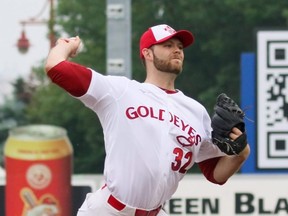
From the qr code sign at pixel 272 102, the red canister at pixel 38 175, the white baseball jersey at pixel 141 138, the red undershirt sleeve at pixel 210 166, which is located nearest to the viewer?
the white baseball jersey at pixel 141 138

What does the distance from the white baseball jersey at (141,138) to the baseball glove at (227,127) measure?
3.5 inches

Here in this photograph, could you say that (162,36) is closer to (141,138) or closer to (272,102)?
(141,138)

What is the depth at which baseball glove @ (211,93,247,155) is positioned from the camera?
5090 mm

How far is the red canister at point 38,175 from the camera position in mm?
8266

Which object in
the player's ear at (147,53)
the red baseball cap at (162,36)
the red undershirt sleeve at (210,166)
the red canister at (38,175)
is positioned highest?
the red baseball cap at (162,36)

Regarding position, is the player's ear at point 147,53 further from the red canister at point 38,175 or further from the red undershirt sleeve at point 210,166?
the red canister at point 38,175

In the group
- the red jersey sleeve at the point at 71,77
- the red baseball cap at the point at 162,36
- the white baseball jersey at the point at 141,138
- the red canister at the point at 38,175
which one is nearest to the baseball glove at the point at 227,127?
the white baseball jersey at the point at 141,138

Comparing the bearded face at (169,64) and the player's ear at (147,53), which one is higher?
the player's ear at (147,53)

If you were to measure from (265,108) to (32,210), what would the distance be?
2.06m

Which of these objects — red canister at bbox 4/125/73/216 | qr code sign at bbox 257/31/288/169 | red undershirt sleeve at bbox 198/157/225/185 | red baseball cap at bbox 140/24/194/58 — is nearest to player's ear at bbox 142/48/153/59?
red baseball cap at bbox 140/24/194/58

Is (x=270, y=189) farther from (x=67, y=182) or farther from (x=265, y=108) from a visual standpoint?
(x=67, y=182)

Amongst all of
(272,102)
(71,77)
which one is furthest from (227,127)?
(272,102)

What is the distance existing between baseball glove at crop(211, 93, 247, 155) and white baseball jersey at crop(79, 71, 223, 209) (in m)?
0.09

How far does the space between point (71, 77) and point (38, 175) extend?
357cm
